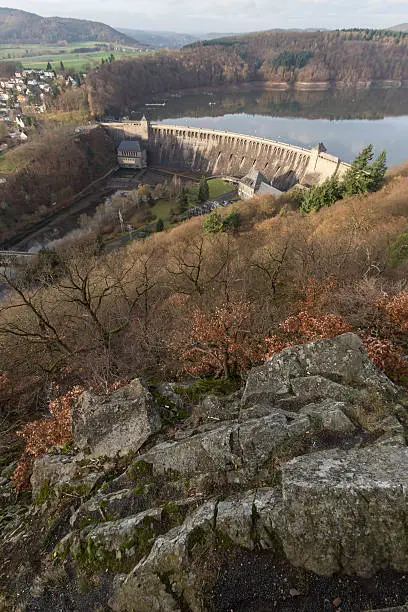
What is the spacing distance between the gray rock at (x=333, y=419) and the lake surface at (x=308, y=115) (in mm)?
91034

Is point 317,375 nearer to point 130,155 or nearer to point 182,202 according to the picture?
point 182,202

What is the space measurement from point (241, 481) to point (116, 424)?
130 inches

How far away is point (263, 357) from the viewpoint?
36.4 feet

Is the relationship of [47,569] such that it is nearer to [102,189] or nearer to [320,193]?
[320,193]

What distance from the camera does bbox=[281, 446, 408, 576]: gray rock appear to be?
446 cm

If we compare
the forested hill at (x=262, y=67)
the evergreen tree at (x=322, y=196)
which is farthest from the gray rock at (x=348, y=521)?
the forested hill at (x=262, y=67)

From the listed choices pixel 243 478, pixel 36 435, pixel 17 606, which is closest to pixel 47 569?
pixel 17 606

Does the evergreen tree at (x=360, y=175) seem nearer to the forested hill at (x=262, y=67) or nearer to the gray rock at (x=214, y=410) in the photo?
the gray rock at (x=214, y=410)

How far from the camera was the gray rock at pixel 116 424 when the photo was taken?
765 cm

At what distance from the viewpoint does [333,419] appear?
6477mm

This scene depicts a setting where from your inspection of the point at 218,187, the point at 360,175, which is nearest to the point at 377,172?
the point at 360,175

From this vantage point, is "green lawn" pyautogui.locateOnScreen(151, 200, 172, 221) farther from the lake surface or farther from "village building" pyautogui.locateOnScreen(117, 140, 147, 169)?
the lake surface

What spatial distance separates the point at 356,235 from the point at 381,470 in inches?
817

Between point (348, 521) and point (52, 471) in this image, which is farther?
point (52, 471)
